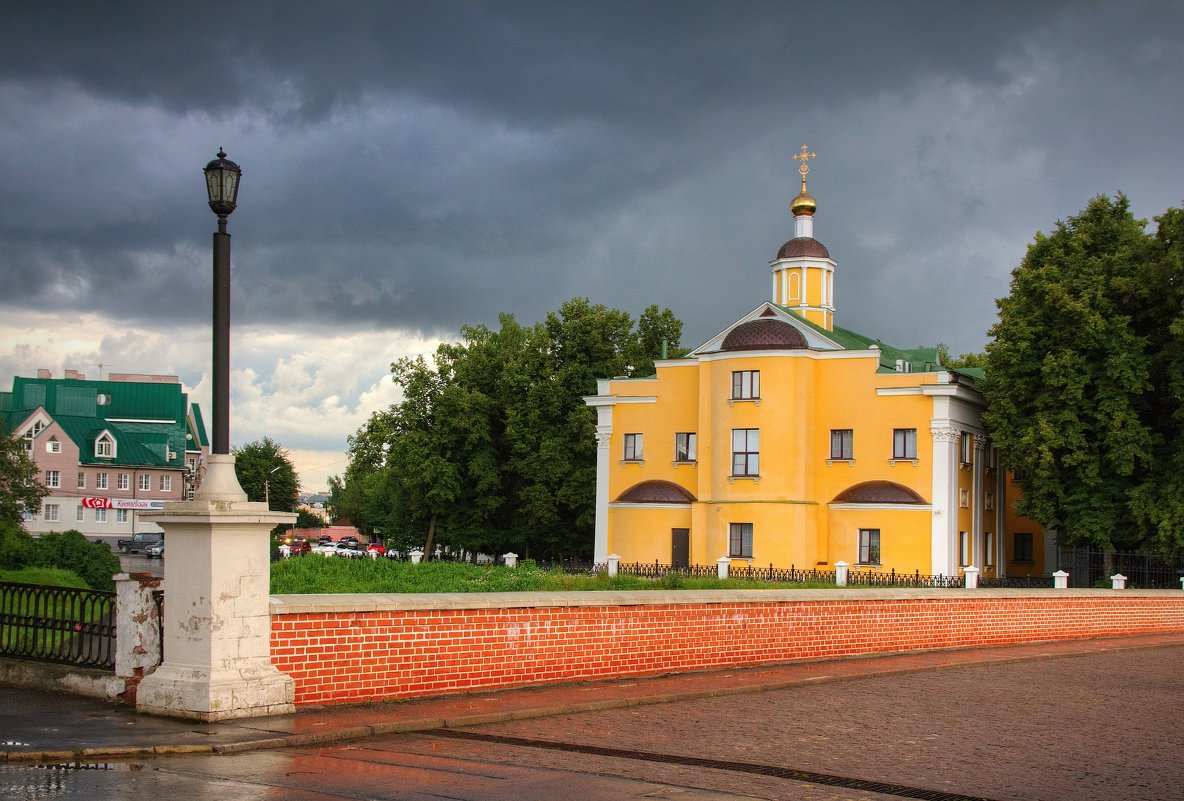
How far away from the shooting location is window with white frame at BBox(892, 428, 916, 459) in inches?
1996

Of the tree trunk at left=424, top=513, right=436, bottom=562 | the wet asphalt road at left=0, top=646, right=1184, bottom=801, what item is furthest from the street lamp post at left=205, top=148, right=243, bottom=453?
the tree trunk at left=424, top=513, right=436, bottom=562

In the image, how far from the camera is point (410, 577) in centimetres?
3922

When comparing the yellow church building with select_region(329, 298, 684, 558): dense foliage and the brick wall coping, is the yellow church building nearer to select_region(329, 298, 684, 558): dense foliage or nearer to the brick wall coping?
select_region(329, 298, 684, 558): dense foliage

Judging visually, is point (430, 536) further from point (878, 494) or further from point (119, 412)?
point (119, 412)

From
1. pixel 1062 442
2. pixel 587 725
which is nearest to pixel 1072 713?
pixel 587 725

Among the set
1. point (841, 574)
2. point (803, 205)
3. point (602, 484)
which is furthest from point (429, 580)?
point (803, 205)

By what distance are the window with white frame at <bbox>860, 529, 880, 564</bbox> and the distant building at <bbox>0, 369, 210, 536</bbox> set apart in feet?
155

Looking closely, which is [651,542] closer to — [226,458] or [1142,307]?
[1142,307]

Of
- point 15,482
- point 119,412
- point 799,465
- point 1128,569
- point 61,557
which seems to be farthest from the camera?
point 119,412

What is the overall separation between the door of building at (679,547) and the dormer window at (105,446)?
170ft

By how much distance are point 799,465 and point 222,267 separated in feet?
135

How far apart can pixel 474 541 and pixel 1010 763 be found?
5156cm

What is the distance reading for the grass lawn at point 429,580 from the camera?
34.4 metres

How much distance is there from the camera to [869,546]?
5100cm
